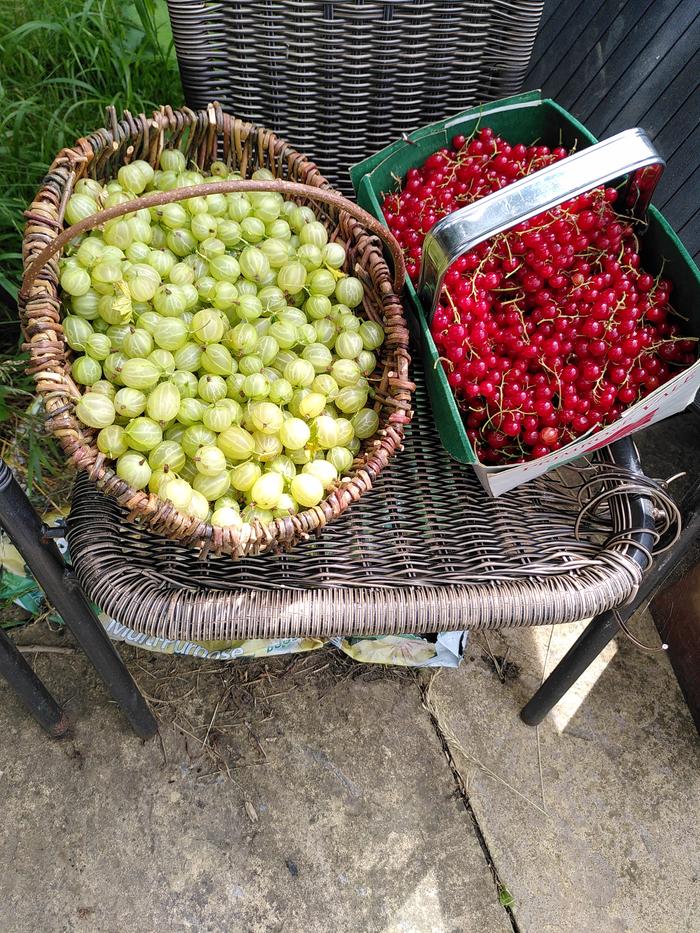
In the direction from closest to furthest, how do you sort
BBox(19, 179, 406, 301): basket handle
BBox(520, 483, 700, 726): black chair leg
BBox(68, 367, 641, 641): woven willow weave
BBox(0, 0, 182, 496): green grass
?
BBox(19, 179, 406, 301): basket handle
BBox(68, 367, 641, 641): woven willow weave
BBox(520, 483, 700, 726): black chair leg
BBox(0, 0, 182, 496): green grass

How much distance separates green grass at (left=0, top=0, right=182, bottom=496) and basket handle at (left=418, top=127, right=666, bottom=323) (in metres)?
0.91

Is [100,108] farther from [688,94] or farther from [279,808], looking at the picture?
[279,808]

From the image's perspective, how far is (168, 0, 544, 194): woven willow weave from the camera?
110cm

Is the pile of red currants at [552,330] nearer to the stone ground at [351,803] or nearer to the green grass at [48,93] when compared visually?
the stone ground at [351,803]

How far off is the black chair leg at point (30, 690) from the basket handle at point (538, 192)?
92 centimetres

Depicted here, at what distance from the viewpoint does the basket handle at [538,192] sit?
0.85 m

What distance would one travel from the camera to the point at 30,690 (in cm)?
120

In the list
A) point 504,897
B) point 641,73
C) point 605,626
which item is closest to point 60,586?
point 605,626

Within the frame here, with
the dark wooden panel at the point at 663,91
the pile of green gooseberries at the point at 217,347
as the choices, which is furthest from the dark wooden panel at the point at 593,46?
the pile of green gooseberries at the point at 217,347

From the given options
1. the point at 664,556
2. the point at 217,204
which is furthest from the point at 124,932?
the point at 217,204

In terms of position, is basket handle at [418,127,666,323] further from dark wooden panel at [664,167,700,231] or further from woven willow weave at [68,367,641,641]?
dark wooden panel at [664,167,700,231]

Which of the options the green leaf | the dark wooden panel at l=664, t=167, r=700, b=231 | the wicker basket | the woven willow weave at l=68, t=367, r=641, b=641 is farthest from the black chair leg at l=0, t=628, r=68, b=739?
the dark wooden panel at l=664, t=167, r=700, b=231

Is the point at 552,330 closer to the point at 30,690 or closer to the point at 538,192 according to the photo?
the point at 538,192

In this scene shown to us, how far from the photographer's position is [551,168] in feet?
2.83
